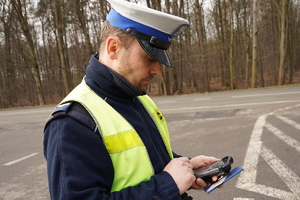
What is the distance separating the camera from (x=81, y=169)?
3.58 feet

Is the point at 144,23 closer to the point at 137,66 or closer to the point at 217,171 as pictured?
the point at 137,66

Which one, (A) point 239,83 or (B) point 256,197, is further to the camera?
(A) point 239,83

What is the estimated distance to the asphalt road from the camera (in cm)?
340

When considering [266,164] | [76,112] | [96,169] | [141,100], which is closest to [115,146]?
[96,169]

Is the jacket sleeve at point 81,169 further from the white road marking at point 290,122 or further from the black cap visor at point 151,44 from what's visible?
the white road marking at point 290,122

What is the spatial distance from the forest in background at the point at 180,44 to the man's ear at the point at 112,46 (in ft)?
52.3

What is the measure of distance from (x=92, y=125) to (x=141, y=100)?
25.0 inches

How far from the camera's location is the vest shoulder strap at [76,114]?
1.16 metres

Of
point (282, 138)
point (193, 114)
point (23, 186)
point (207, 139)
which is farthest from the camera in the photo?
point (193, 114)

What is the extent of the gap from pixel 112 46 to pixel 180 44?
21684mm

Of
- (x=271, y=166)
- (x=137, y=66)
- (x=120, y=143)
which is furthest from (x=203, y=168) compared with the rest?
(x=271, y=166)

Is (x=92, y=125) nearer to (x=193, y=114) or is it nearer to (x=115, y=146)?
(x=115, y=146)

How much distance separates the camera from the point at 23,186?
4258 millimetres

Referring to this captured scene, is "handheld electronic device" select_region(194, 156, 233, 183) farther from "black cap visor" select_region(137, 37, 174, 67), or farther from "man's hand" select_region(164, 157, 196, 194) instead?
"black cap visor" select_region(137, 37, 174, 67)
